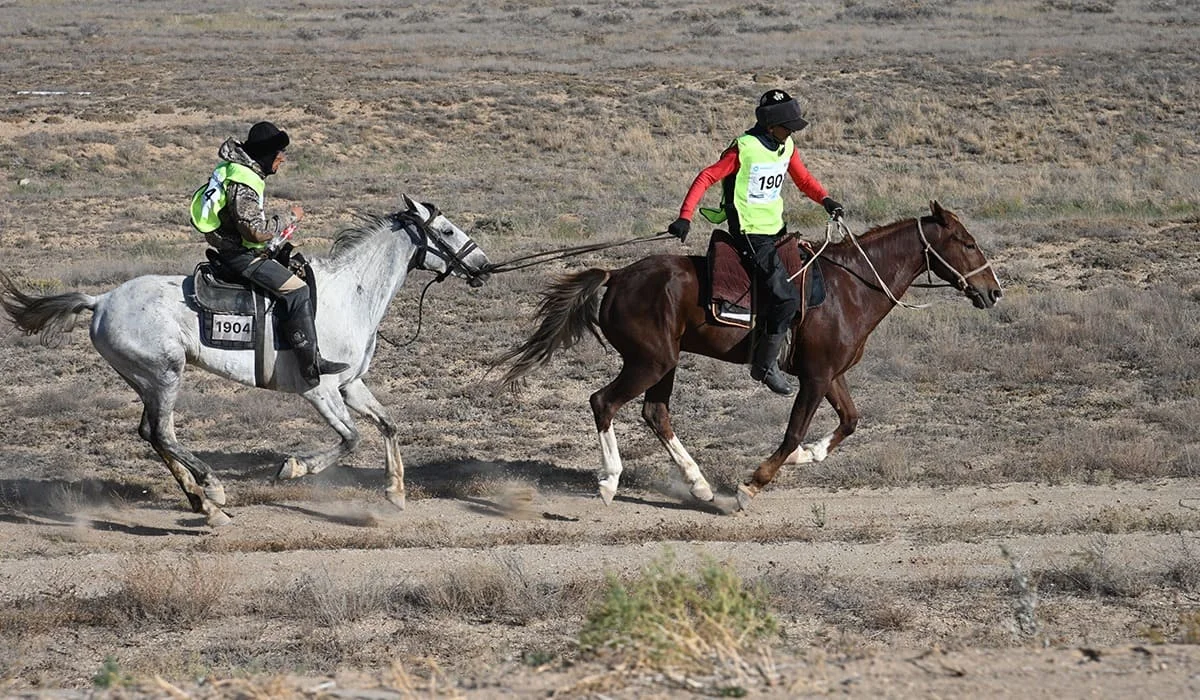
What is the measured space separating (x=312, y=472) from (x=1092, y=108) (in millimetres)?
29537

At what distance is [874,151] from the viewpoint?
106 ft

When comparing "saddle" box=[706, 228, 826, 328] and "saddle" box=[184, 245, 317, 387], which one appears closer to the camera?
"saddle" box=[184, 245, 317, 387]

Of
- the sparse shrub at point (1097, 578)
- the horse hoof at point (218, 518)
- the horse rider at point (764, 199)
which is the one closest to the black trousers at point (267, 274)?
the horse hoof at point (218, 518)

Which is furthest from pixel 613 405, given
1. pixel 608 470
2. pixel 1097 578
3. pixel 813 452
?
pixel 1097 578

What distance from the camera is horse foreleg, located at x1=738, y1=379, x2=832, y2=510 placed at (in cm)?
1059

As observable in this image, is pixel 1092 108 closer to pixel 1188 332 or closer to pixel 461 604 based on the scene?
pixel 1188 332

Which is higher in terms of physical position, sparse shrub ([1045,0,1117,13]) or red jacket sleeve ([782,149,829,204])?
red jacket sleeve ([782,149,829,204])

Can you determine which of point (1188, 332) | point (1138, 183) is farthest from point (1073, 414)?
point (1138, 183)

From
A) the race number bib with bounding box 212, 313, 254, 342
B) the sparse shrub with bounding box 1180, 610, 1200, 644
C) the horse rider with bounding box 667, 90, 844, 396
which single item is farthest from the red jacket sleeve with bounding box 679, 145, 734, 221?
the sparse shrub with bounding box 1180, 610, 1200, 644

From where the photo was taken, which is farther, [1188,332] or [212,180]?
[1188,332]

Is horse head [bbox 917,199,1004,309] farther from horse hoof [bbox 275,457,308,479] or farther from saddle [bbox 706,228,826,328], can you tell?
horse hoof [bbox 275,457,308,479]

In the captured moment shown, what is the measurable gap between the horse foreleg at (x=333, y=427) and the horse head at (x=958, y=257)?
15.2 feet

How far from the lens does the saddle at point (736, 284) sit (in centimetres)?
1049

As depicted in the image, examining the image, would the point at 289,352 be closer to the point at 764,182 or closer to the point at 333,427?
the point at 333,427
